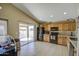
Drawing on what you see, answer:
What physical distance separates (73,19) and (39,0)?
2.28 ft

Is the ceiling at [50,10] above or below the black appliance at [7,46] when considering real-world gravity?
above

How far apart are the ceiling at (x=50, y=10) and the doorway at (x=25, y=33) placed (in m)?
0.24

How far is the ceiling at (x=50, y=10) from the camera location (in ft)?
7.20

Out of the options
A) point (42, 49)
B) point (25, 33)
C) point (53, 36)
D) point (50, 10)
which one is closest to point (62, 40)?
point (53, 36)

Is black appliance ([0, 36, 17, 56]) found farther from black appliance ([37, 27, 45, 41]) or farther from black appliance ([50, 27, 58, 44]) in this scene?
black appliance ([50, 27, 58, 44])

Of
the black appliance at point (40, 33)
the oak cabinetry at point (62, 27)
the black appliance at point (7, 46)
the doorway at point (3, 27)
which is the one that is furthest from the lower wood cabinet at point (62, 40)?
the doorway at point (3, 27)

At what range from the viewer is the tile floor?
224 centimetres

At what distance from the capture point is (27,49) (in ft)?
7.57

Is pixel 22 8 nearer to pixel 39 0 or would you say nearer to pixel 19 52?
pixel 39 0

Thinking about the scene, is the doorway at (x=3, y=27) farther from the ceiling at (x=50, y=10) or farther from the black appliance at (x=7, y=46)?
the ceiling at (x=50, y=10)

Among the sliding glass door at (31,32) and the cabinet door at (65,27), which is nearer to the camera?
the cabinet door at (65,27)

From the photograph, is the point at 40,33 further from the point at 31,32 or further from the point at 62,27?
the point at 62,27

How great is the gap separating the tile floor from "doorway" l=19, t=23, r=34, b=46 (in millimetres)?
91

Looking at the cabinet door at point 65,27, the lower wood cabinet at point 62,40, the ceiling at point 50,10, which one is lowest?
the lower wood cabinet at point 62,40
